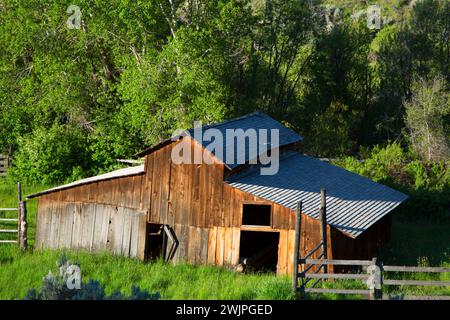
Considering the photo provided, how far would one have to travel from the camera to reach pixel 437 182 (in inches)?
1371

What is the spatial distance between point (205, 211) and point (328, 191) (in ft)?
16.2

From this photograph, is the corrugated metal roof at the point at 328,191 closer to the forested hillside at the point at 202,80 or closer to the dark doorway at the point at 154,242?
the dark doorway at the point at 154,242

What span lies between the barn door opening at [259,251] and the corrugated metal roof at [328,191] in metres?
2.56

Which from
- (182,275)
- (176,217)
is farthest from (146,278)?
(176,217)

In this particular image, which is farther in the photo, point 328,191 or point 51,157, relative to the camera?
point 51,157

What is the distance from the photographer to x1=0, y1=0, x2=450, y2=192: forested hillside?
35.3 metres

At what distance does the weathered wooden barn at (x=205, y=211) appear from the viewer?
2158cm

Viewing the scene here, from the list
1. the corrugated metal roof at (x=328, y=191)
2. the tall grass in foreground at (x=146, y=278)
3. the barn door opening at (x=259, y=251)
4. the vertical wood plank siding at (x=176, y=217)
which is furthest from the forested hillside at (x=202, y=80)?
the tall grass in foreground at (x=146, y=278)

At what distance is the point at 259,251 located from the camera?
2412cm

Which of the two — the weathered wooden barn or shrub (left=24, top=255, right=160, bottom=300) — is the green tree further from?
shrub (left=24, top=255, right=160, bottom=300)

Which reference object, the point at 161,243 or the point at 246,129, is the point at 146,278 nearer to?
the point at 161,243

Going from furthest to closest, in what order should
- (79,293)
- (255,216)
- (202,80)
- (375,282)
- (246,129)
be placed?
1. (202,80)
2. (255,216)
3. (246,129)
4. (375,282)
5. (79,293)
